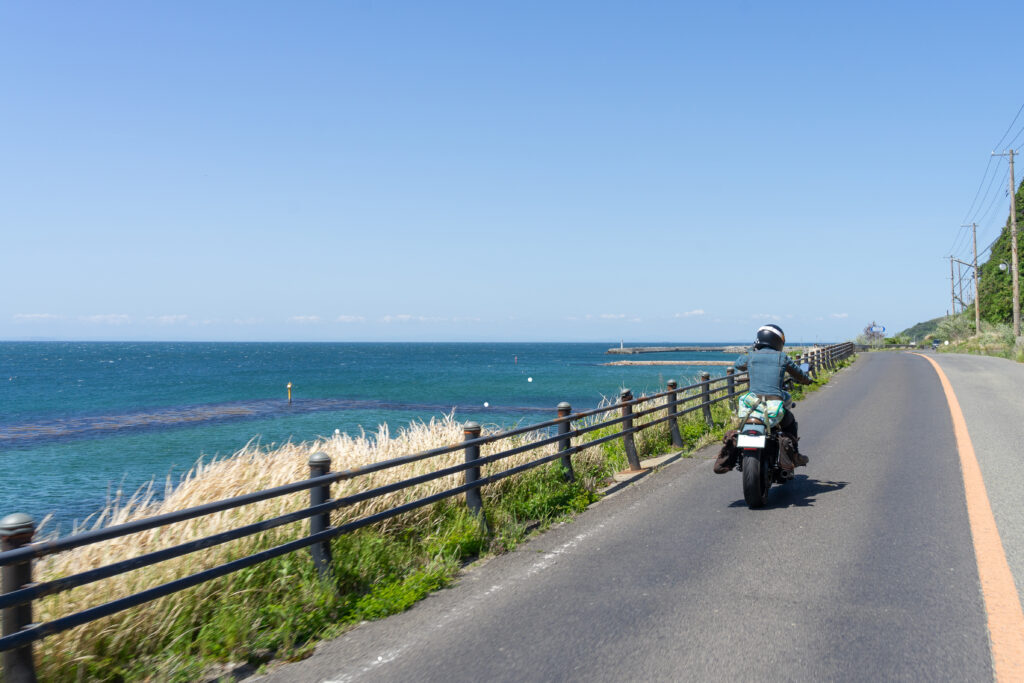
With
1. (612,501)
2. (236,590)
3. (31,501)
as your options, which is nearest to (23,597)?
(236,590)

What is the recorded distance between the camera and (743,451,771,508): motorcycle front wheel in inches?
303

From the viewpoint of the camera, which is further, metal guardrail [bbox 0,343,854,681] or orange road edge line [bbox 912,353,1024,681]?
orange road edge line [bbox 912,353,1024,681]

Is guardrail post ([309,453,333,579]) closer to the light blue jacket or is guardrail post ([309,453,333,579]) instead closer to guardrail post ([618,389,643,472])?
the light blue jacket

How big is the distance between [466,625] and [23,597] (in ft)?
8.11

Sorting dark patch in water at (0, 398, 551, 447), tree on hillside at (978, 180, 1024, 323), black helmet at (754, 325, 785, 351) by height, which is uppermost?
tree on hillside at (978, 180, 1024, 323)

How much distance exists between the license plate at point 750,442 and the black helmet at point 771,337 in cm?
139

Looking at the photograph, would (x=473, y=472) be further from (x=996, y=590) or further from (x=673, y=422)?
(x=673, y=422)

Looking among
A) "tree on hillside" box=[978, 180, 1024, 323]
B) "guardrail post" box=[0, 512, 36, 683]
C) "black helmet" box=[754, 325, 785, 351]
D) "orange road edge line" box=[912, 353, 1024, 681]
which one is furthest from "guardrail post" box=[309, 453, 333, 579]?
"tree on hillside" box=[978, 180, 1024, 323]

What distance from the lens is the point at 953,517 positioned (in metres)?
7.11

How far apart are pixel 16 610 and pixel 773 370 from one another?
7.33 metres

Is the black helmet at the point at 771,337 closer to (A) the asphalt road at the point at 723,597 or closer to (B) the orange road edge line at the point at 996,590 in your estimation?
(A) the asphalt road at the point at 723,597

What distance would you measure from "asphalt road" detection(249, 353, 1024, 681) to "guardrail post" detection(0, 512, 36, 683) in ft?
3.94

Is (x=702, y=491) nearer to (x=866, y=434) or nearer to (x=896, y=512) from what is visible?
Answer: (x=896, y=512)

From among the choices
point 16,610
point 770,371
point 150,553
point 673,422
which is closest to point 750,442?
point 770,371
